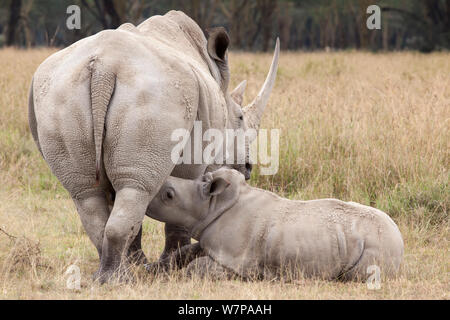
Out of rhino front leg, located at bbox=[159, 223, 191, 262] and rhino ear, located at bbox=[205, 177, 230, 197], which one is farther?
rhino front leg, located at bbox=[159, 223, 191, 262]

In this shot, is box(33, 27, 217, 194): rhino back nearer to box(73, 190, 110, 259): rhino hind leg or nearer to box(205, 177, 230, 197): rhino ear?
box(73, 190, 110, 259): rhino hind leg

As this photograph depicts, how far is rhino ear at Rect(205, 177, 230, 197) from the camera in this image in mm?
4879

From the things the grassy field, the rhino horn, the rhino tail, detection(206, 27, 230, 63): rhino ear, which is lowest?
the grassy field

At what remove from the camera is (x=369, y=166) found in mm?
7387

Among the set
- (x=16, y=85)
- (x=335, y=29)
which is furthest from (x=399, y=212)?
(x=335, y=29)

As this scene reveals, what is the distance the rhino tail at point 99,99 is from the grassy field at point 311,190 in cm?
80

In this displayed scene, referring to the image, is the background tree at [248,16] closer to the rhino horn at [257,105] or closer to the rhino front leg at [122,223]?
the rhino horn at [257,105]

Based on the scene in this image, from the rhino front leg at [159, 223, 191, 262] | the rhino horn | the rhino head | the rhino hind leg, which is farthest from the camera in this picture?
the rhino horn

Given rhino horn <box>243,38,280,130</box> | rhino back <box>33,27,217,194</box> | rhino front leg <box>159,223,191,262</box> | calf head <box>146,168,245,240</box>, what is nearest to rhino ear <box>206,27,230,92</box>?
rhino horn <box>243,38,280,130</box>

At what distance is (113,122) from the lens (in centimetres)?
429

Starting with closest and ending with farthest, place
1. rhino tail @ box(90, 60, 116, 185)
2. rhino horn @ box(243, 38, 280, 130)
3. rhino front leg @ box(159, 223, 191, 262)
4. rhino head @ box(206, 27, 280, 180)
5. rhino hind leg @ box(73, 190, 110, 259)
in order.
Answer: rhino tail @ box(90, 60, 116, 185) → rhino hind leg @ box(73, 190, 110, 259) → rhino front leg @ box(159, 223, 191, 262) → rhino head @ box(206, 27, 280, 180) → rhino horn @ box(243, 38, 280, 130)

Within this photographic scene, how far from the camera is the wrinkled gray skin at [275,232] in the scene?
15.8 ft

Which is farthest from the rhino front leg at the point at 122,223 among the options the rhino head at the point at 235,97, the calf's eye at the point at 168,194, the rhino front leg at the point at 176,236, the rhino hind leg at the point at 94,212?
the rhino head at the point at 235,97

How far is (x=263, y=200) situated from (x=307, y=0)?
3134cm
